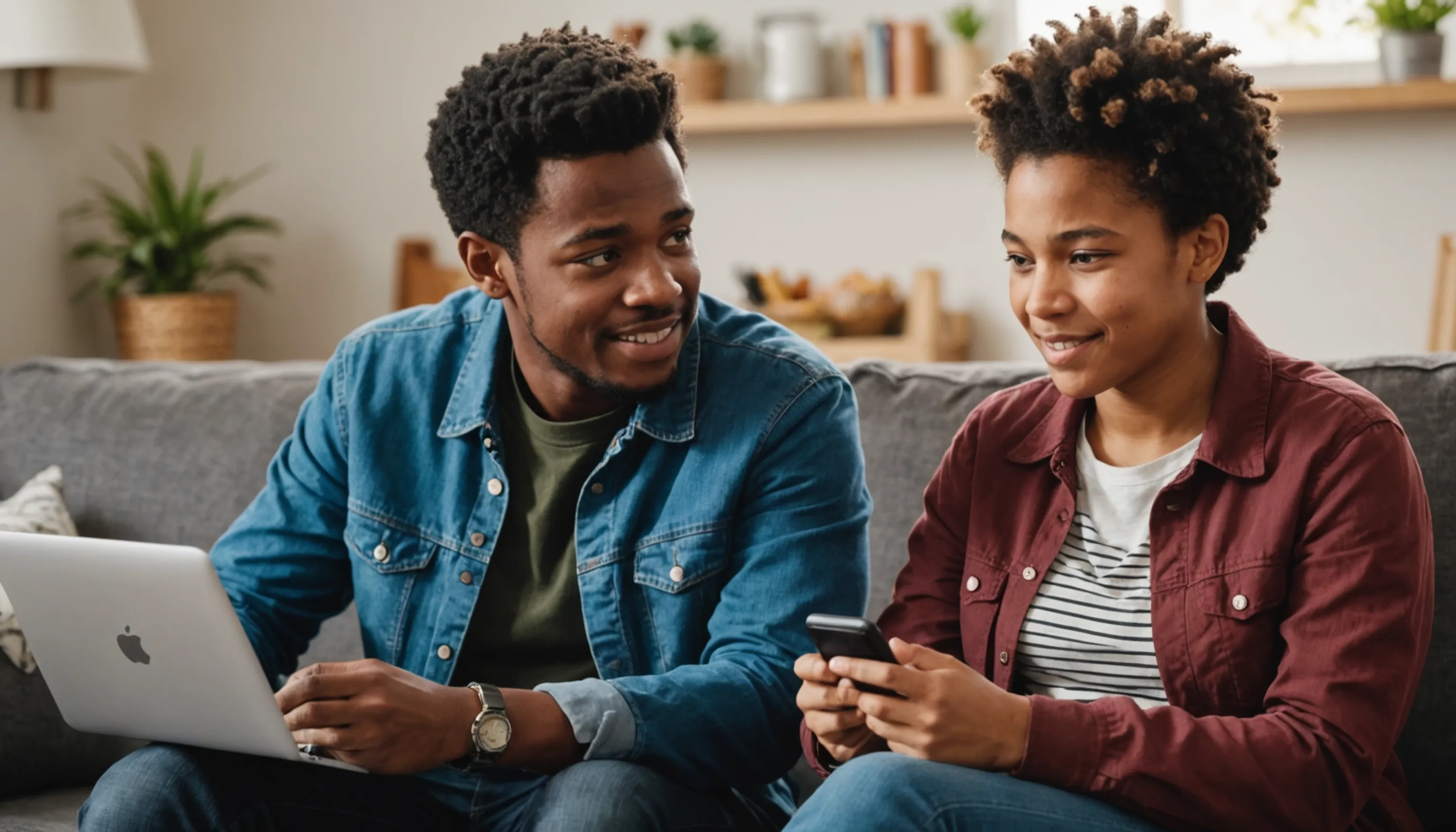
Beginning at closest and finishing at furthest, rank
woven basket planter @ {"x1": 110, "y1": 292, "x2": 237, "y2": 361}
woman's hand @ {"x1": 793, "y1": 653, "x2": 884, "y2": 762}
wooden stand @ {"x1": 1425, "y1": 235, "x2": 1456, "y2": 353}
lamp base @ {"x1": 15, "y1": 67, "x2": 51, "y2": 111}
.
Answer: woman's hand @ {"x1": 793, "y1": 653, "x2": 884, "y2": 762}
wooden stand @ {"x1": 1425, "y1": 235, "x2": 1456, "y2": 353}
lamp base @ {"x1": 15, "y1": 67, "x2": 51, "y2": 111}
woven basket planter @ {"x1": 110, "y1": 292, "x2": 237, "y2": 361}

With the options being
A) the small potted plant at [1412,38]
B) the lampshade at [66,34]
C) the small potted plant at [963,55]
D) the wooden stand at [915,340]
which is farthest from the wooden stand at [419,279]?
the small potted plant at [1412,38]

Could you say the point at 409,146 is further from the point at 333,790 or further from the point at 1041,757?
the point at 1041,757

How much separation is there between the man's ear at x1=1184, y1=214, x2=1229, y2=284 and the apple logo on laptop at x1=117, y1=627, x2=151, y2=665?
3.12 feet

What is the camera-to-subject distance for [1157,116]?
123 centimetres

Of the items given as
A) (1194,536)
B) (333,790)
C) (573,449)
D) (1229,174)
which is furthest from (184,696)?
(1229,174)

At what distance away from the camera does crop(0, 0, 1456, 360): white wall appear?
339cm

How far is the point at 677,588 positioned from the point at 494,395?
292 mm

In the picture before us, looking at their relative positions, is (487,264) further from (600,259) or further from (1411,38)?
(1411,38)

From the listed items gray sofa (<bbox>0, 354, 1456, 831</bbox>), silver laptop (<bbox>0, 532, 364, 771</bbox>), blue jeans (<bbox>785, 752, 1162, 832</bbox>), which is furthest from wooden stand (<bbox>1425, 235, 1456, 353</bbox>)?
silver laptop (<bbox>0, 532, 364, 771</bbox>)

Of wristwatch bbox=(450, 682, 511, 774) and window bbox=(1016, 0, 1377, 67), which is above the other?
window bbox=(1016, 0, 1377, 67)

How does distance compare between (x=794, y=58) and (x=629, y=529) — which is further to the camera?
(x=794, y=58)

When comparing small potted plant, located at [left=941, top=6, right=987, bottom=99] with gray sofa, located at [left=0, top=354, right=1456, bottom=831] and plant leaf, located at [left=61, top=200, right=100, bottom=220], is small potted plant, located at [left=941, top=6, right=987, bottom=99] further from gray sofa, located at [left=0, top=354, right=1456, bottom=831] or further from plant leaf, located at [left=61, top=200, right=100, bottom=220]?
plant leaf, located at [left=61, top=200, right=100, bottom=220]

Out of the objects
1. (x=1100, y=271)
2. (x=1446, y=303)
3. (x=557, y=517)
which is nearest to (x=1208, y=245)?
(x=1100, y=271)

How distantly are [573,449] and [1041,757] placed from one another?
0.62 metres
